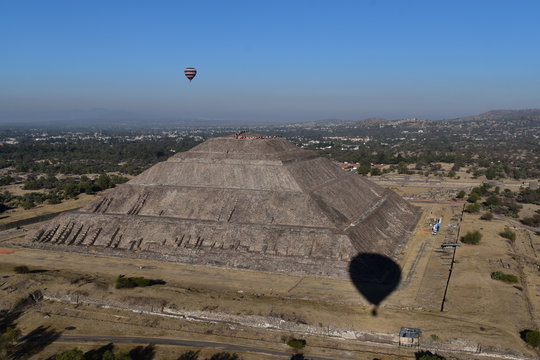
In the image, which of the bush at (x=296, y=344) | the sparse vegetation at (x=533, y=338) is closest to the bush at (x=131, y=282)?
the bush at (x=296, y=344)

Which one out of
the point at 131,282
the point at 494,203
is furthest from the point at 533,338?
the point at 494,203

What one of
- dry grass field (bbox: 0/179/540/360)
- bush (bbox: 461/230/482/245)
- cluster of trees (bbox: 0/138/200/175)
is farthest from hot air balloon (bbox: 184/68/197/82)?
cluster of trees (bbox: 0/138/200/175)

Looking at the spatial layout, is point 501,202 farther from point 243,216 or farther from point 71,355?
point 71,355

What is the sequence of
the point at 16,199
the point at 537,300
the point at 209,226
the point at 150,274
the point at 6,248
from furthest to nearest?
the point at 16,199
the point at 6,248
the point at 209,226
the point at 150,274
the point at 537,300

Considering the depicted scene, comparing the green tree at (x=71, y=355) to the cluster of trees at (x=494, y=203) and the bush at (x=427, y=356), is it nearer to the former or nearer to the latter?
the bush at (x=427, y=356)

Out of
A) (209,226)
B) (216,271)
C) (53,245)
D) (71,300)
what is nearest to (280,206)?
(209,226)

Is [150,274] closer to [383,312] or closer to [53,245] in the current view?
[53,245]

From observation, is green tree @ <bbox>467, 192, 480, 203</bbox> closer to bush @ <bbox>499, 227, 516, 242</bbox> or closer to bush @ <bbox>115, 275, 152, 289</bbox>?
bush @ <bbox>499, 227, 516, 242</bbox>
